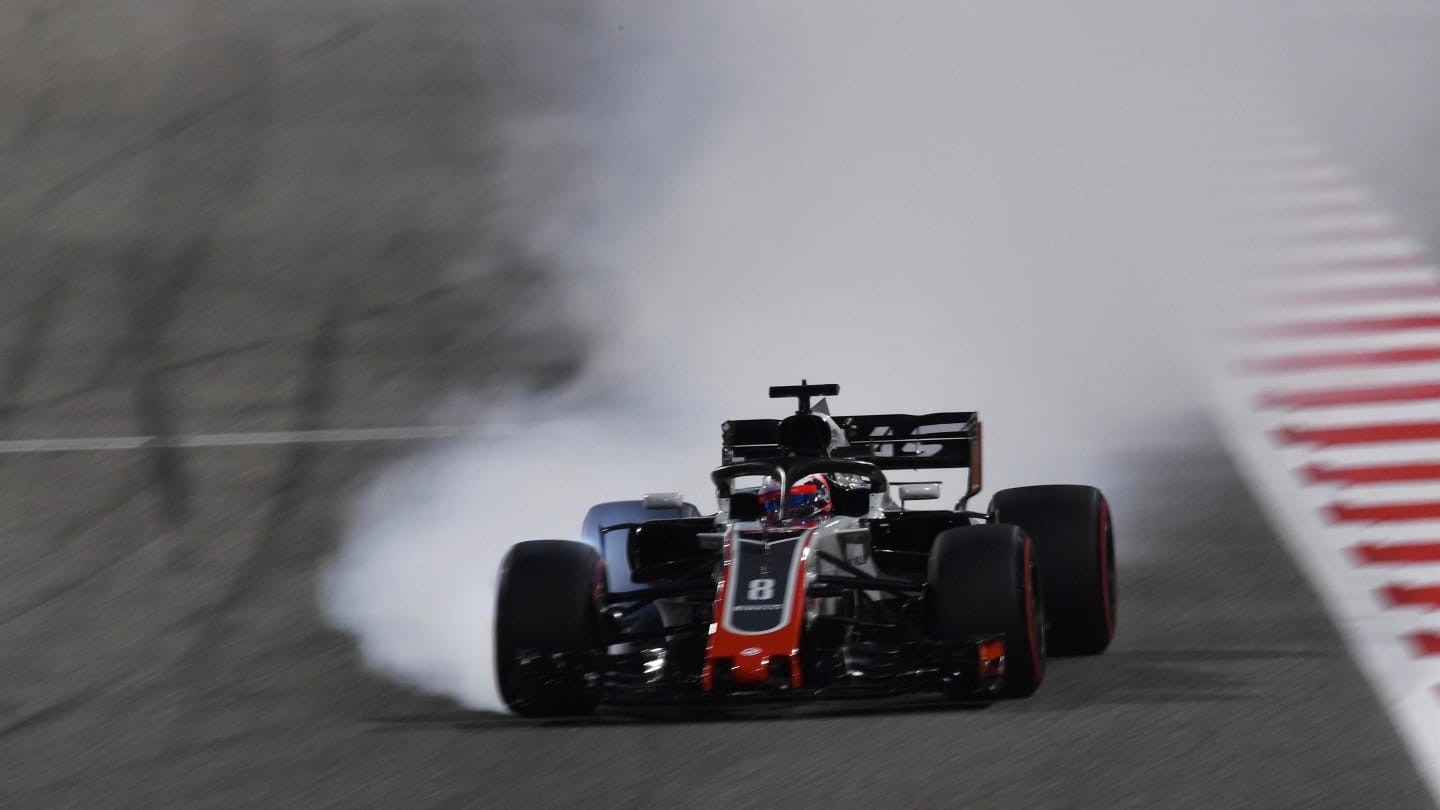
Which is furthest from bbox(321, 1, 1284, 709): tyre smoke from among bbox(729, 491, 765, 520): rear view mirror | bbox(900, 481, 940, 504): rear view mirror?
bbox(900, 481, 940, 504): rear view mirror

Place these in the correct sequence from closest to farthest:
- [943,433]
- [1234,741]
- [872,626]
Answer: [1234,741] < [872,626] < [943,433]

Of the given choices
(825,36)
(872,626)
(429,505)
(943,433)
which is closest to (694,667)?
(872,626)

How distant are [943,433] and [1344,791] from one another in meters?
3.60

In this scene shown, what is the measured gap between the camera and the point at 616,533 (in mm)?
9602

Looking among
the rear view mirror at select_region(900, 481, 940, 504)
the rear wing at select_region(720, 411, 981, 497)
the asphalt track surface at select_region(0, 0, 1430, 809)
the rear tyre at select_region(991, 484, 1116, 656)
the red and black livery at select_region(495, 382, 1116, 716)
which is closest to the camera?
the asphalt track surface at select_region(0, 0, 1430, 809)

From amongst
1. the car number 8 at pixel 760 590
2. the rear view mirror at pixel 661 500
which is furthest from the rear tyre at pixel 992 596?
the rear view mirror at pixel 661 500

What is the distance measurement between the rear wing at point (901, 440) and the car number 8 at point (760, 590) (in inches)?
66.6

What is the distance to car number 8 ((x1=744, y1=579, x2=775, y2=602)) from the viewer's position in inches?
302

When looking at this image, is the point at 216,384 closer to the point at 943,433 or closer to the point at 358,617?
the point at 358,617

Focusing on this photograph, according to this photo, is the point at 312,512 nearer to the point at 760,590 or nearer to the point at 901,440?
the point at 901,440

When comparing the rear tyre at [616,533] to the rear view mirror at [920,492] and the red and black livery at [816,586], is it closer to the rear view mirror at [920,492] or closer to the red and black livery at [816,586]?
the red and black livery at [816,586]

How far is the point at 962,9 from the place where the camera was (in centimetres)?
2047

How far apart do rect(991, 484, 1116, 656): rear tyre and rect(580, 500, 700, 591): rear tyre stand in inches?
62.4

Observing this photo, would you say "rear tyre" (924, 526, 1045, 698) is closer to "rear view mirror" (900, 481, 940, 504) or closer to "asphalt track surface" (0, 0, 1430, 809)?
"asphalt track surface" (0, 0, 1430, 809)
